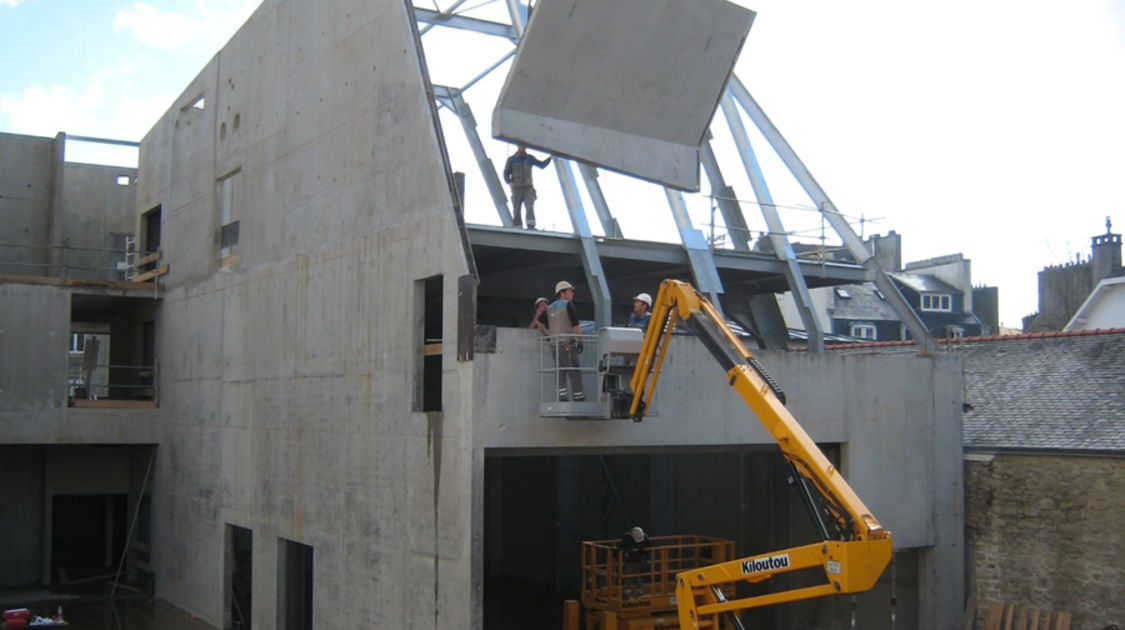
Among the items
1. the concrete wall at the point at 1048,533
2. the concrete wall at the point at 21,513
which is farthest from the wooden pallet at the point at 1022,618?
the concrete wall at the point at 21,513

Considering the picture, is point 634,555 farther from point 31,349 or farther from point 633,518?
point 31,349

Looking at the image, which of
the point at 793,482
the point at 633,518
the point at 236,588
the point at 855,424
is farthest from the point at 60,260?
the point at 793,482

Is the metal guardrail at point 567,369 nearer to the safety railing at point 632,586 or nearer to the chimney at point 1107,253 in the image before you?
the safety railing at point 632,586

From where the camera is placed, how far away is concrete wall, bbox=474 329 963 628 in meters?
12.9

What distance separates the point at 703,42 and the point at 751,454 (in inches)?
299

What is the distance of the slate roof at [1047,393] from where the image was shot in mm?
16594

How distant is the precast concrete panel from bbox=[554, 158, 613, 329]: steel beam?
72 centimetres

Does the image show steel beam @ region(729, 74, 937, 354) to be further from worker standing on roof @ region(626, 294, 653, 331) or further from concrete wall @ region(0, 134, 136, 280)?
concrete wall @ region(0, 134, 136, 280)

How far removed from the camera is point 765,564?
11.3 meters

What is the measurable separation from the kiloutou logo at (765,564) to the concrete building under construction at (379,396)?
251cm

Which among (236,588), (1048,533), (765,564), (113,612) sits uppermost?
(765,564)

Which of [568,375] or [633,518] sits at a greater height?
[568,375]

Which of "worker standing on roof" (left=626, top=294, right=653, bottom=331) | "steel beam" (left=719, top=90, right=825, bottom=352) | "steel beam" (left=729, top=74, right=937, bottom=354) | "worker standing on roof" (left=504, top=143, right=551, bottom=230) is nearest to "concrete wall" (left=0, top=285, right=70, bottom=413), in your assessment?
"worker standing on roof" (left=504, top=143, right=551, bottom=230)

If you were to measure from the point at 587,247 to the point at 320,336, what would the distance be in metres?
4.33
